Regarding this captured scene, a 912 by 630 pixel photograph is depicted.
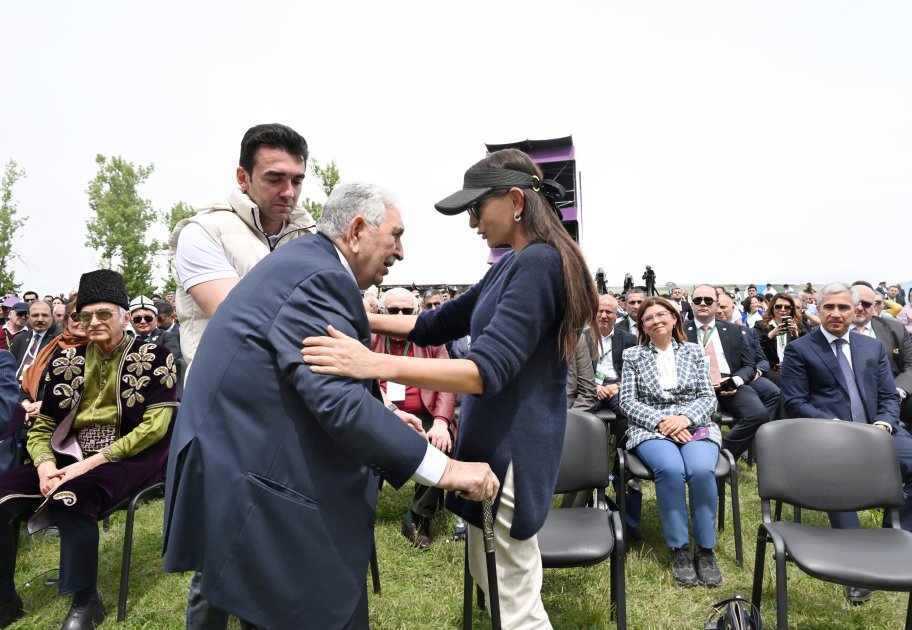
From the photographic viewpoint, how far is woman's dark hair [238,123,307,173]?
227 centimetres

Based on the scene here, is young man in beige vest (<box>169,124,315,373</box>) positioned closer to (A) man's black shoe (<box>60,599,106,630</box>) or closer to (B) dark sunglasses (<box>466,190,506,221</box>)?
(B) dark sunglasses (<box>466,190,506,221</box>)

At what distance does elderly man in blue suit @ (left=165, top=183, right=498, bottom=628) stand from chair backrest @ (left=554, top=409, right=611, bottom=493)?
2.01m

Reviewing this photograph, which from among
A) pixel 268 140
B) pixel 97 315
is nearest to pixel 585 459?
pixel 268 140

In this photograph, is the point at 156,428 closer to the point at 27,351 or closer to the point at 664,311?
the point at 664,311

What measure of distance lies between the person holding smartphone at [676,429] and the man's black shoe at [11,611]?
157 inches

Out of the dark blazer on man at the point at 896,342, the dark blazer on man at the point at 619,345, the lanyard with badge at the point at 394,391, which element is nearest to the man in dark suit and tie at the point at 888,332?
the dark blazer on man at the point at 896,342

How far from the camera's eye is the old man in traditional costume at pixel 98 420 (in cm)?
330

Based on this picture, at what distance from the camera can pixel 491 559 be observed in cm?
193

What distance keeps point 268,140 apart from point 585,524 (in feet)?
8.25

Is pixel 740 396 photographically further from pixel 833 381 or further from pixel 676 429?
pixel 676 429

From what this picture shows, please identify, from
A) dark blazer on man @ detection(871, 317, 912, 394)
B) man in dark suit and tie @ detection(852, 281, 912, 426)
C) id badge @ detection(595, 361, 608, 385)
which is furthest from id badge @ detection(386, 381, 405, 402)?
dark blazer on man @ detection(871, 317, 912, 394)

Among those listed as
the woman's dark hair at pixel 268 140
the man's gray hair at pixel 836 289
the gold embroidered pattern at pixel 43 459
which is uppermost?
the woman's dark hair at pixel 268 140

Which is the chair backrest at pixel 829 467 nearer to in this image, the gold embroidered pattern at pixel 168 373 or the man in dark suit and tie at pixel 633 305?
the gold embroidered pattern at pixel 168 373

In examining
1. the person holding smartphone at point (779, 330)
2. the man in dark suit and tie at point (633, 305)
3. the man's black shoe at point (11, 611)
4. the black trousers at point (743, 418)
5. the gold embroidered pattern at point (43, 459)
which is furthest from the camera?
the man in dark suit and tie at point (633, 305)
